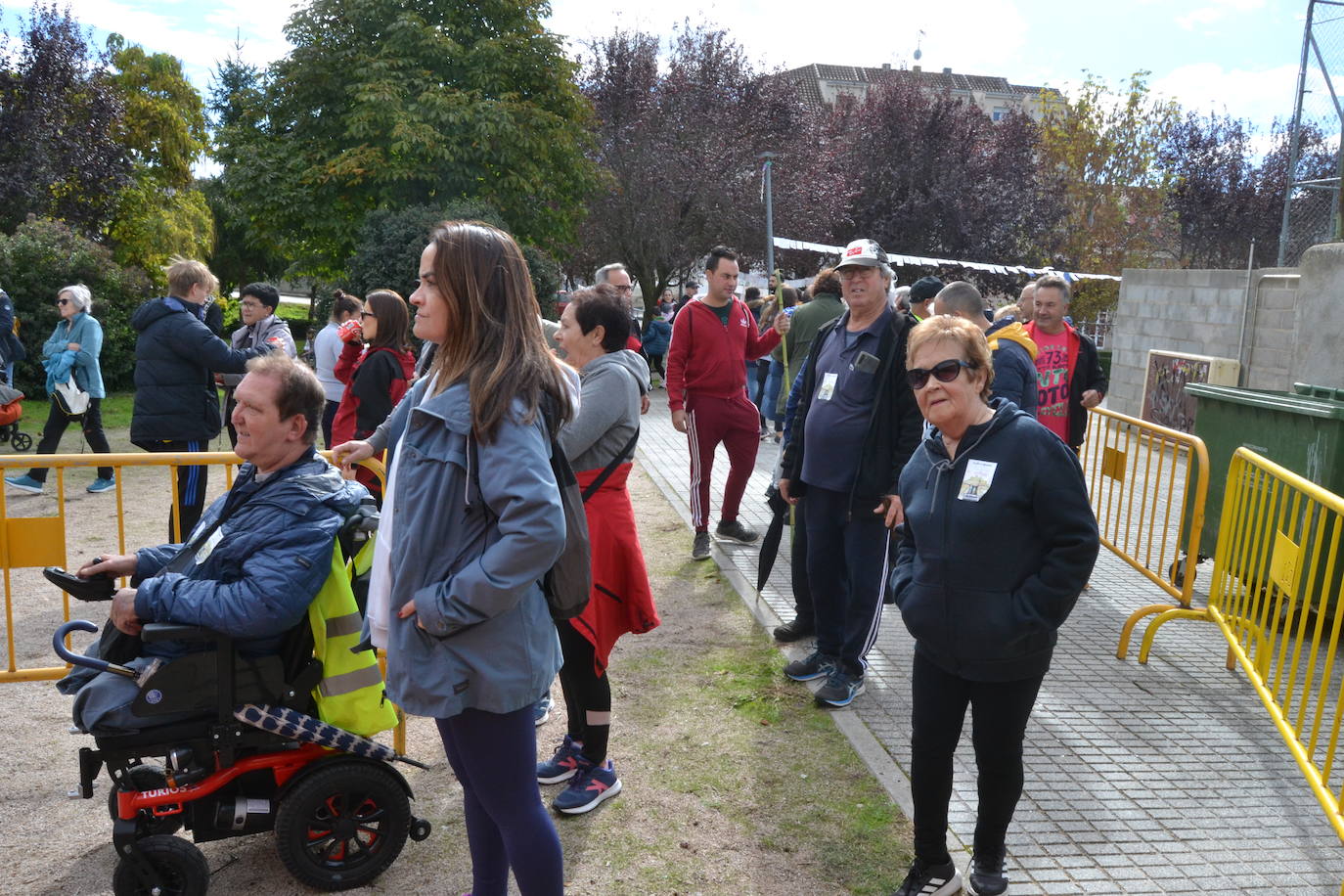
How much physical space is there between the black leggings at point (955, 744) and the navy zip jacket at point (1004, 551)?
88 millimetres

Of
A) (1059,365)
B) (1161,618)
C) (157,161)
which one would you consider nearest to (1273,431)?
(1059,365)

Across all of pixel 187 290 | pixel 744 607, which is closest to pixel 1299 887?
pixel 744 607

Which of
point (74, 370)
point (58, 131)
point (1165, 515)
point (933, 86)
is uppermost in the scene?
point (933, 86)

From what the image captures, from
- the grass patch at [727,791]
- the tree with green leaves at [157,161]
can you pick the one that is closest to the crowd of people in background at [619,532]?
the grass patch at [727,791]

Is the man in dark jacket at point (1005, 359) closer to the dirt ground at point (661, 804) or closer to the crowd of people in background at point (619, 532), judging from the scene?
the crowd of people in background at point (619, 532)

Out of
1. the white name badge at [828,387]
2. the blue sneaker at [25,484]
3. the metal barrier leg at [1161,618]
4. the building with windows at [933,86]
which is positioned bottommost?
the blue sneaker at [25,484]

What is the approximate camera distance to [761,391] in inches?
554

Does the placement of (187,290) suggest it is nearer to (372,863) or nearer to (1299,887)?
(372,863)

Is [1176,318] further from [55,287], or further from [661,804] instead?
[55,287]

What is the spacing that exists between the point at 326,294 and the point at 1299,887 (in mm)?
20810

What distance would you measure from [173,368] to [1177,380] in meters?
12.2

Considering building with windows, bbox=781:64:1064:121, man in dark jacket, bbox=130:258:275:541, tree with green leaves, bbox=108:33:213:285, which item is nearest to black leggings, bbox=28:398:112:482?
man in dark jacket, bbox=130:258:275:541

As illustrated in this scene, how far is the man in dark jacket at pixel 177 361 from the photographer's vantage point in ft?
21.5

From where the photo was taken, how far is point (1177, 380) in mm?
13812
